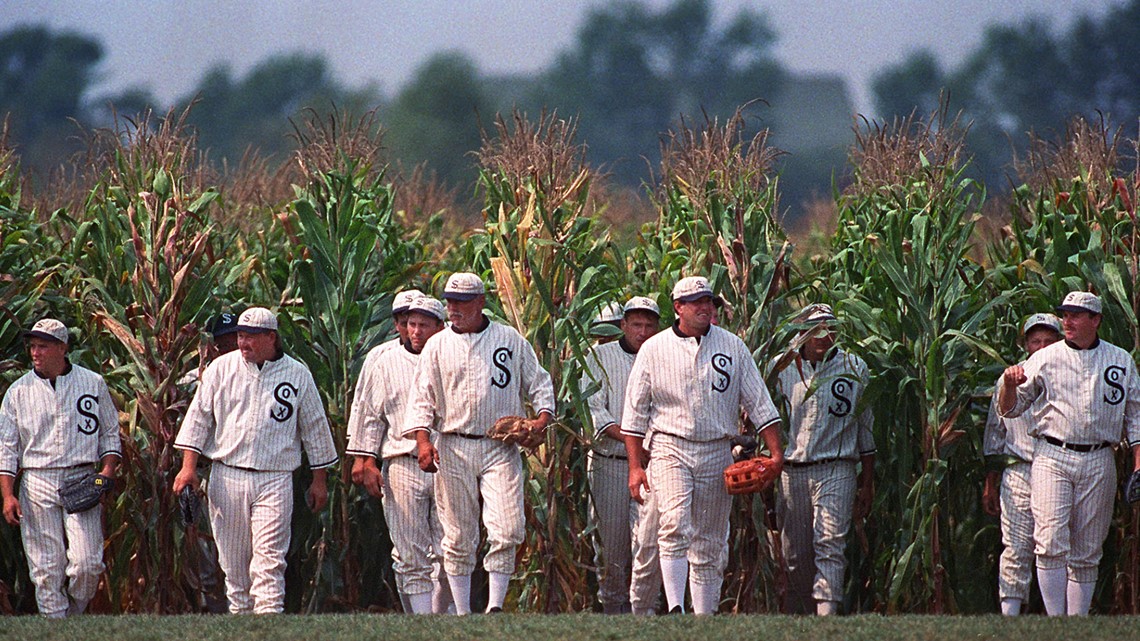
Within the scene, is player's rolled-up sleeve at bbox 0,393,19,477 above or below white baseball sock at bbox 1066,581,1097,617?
above

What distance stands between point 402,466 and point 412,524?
366mm

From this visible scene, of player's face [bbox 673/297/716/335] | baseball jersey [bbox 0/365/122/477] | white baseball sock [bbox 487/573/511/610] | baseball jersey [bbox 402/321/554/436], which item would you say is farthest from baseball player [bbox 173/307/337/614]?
player's face [bbox 673/297/716/335]

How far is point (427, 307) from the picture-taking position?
366 inches

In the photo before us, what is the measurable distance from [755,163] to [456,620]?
3894 millimetres

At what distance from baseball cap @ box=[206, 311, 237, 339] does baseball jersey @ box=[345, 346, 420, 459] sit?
0.86 m

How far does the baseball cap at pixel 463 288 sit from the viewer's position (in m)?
8.91

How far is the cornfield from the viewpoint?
920cm

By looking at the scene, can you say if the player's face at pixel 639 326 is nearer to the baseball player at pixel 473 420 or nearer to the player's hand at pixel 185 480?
the baseball player at pixel 473 420

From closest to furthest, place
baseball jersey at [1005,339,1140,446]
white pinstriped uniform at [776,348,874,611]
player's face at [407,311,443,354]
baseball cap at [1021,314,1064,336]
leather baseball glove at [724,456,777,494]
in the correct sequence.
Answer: leather baseball glove at [724,456,777,494] < baseball jersey at [1005,339,1140,446] < baseball cap at [1021,314,1064,336] < player's face at [407,311,443,354] < white pinstriped uniform at [776,348,874,611]

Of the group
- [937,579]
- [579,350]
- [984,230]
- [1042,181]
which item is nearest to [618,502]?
[579,350]

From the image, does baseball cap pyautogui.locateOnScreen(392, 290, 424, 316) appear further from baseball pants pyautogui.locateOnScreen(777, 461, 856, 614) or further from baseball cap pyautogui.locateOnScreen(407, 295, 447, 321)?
baseball pants pyautogui.locateOnScreen(777, 461, 856, 614)

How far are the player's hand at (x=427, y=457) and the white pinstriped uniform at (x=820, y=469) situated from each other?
89.4 inches

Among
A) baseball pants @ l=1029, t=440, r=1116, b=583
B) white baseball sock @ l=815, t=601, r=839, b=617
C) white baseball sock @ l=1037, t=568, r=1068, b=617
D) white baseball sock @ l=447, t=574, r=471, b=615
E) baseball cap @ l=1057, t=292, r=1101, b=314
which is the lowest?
white baseball sock @ l=815, t=601, r=839, b=617

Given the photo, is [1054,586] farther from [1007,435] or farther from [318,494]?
[318,494]
